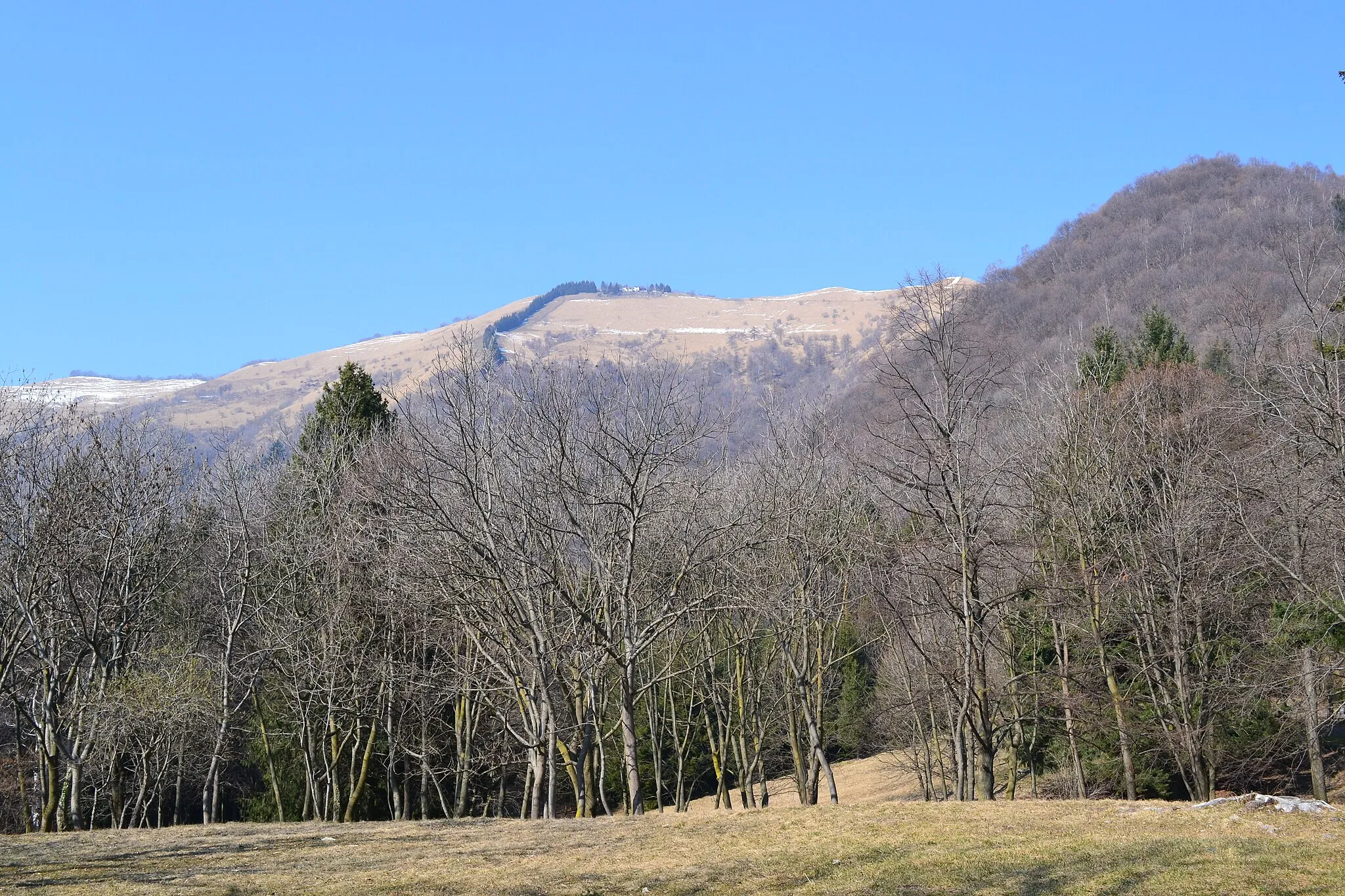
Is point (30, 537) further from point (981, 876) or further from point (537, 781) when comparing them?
point (981, 876)

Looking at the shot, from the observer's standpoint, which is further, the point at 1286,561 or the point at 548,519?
the point at 1286,561

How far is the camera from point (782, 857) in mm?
10258

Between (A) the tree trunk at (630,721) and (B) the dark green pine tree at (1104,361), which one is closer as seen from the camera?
(A) the tree trunk at (630,721)

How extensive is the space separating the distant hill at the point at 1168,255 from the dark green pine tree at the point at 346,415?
124 feet

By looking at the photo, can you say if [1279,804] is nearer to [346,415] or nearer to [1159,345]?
[1159,345]

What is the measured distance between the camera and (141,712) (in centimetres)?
1856

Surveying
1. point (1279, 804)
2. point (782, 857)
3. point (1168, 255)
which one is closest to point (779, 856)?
point (782, 857)

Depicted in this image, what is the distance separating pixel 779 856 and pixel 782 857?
0.18 ft

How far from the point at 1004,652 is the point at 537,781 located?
8.38 m

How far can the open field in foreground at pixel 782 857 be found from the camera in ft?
28.9

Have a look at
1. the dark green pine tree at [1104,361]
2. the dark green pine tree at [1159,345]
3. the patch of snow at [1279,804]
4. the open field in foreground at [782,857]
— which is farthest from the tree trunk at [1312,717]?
the dark green pine tree at [1159,345]

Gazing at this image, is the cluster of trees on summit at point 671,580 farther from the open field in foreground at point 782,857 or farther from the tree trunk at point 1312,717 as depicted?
the open field in foreground at point 782,857

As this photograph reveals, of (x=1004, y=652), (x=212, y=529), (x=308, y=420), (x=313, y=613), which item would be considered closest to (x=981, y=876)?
(x=1004, y=652)

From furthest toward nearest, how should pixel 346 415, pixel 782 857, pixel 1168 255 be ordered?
pixel 1168 255 < pixel 346 415 < pixel 782 857
